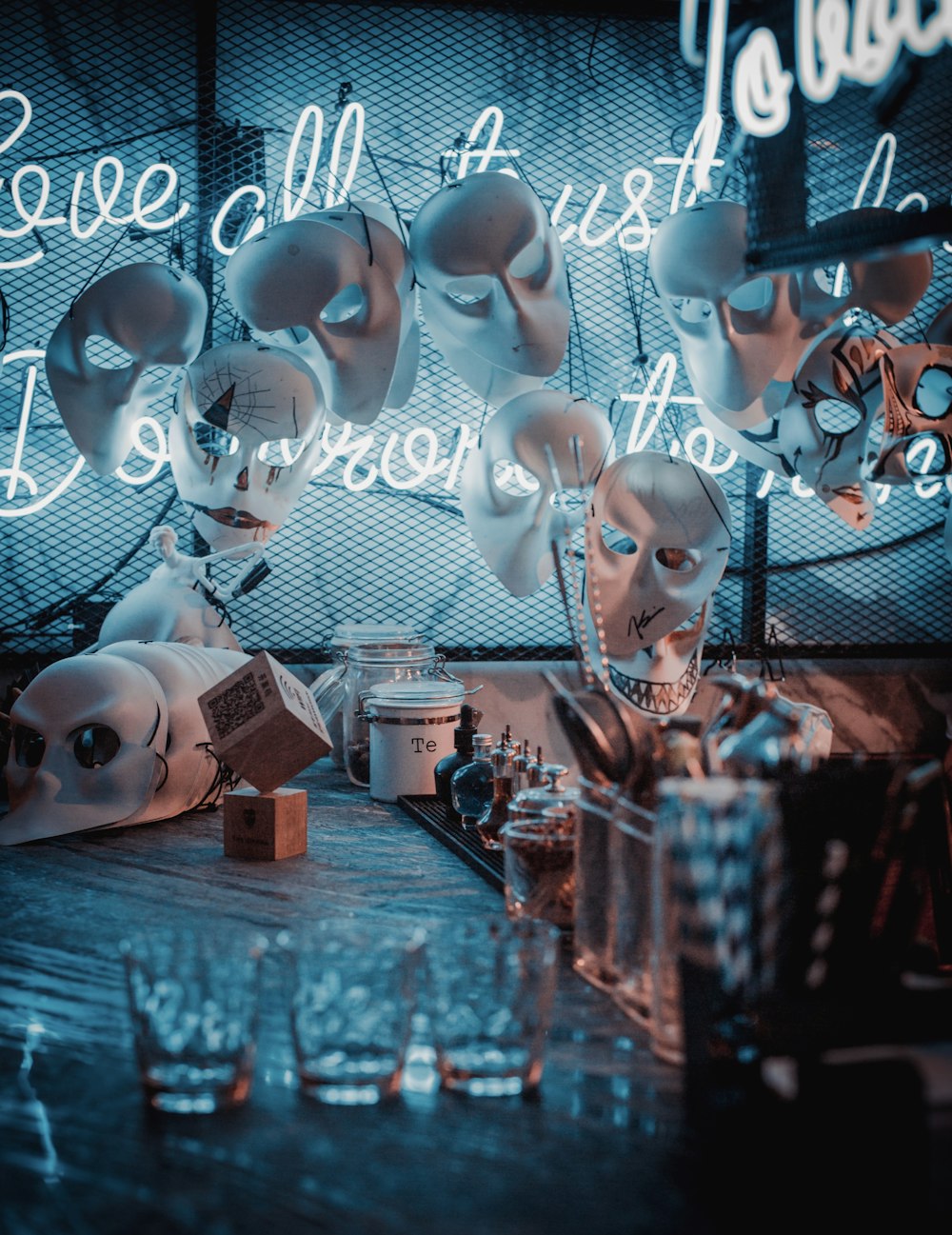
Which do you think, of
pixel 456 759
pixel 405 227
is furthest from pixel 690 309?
pixel 456 759

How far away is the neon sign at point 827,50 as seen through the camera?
1.35 metres

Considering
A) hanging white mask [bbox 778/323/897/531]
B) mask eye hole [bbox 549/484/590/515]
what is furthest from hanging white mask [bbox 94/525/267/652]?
hanging white mask [bbox 778/323/897/531]

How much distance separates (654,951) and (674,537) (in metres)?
1.80

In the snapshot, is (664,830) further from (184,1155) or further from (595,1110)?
(184,1155)

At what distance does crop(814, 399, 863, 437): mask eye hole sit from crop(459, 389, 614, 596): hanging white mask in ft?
1.75

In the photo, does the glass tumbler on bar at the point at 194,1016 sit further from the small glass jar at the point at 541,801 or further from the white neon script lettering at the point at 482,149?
the white neon script lettering at the point at 482,149

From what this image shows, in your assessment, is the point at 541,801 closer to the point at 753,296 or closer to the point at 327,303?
the point at 327,303

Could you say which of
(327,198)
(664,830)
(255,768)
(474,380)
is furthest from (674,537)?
(664,830)

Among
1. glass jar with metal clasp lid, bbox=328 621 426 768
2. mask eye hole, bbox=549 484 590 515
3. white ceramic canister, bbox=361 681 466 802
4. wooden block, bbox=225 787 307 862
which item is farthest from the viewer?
glass jar with metal clasp lid, bbox=328 621 426 768

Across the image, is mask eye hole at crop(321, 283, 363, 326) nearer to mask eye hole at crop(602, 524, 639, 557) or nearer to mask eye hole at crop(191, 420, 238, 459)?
mask eye hole at crop(191, 420, 238, 459)

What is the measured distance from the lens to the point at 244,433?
8.43 feet

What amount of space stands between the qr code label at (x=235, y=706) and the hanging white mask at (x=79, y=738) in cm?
17

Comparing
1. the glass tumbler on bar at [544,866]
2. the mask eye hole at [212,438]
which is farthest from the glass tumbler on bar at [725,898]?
the mask eye hole at [212,438]

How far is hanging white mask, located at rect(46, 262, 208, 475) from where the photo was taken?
8.40 feet
